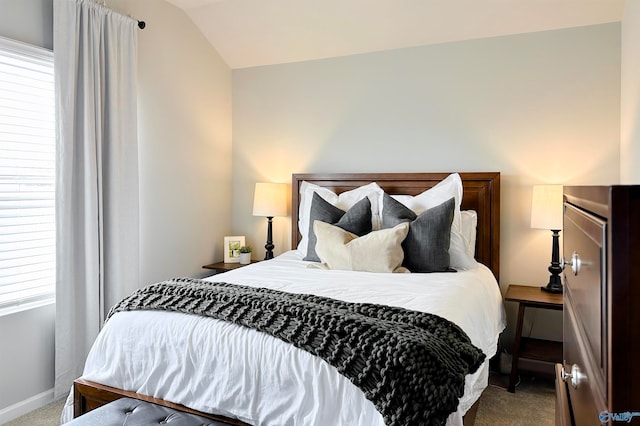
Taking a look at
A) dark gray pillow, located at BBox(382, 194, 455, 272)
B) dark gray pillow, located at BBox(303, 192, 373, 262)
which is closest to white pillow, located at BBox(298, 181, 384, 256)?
dark gray pillow, located at BBox(303, 192, 373, 262)

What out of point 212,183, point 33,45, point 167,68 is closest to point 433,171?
point 212,183

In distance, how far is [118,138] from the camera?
2.96m

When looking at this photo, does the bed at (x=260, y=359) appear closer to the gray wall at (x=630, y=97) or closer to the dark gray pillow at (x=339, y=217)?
the dark gray pillow at (x=339, y=217)

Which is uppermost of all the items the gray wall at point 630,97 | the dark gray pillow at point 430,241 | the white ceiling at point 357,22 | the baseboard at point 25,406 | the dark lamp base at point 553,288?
the white ceiling at point 357,22

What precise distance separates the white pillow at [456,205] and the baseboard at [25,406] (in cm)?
258

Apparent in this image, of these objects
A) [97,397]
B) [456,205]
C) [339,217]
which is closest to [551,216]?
[456,205]

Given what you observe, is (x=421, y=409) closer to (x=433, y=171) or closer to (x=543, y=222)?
(x=543, y=222)

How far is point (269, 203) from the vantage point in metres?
3.82

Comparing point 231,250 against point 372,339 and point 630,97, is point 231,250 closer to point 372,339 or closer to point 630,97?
point 372,339

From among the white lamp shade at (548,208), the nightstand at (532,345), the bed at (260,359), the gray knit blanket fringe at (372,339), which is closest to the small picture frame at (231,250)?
the bed at (260,359)

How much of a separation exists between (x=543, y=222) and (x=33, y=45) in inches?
130

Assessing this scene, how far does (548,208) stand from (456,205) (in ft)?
1.96

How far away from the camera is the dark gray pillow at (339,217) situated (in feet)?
9.82

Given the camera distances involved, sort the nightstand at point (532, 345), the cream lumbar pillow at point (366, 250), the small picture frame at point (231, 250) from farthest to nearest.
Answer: the small picture frame at point (231, 250), the nightstand at point (532, 345), the cream lumbar pillow at point (366, 250)
